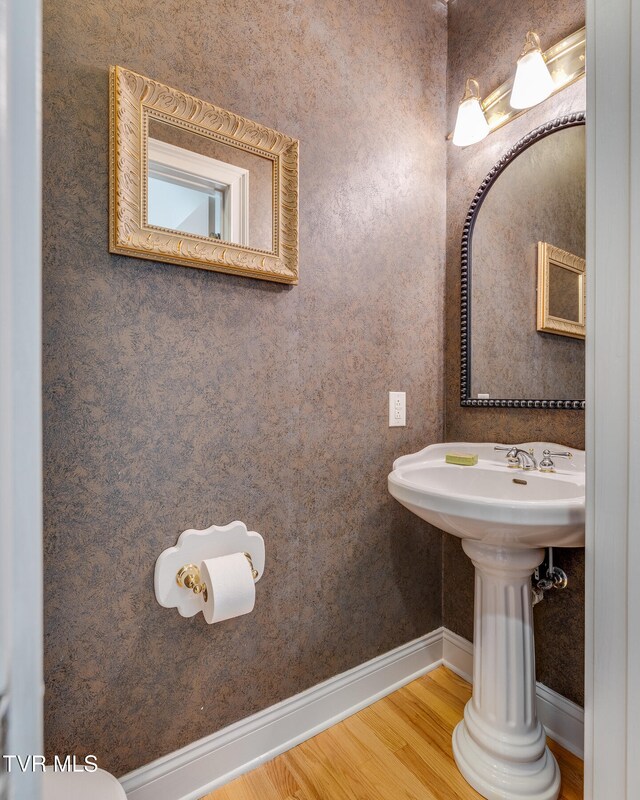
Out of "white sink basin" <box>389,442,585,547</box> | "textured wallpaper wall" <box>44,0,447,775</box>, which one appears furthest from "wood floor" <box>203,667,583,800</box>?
"white sink basin" <box>389,442,585,547</box>

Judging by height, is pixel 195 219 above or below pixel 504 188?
below

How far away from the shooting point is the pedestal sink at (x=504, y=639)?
3.53 ft

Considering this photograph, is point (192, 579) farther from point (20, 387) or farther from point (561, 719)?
point (561, 719)

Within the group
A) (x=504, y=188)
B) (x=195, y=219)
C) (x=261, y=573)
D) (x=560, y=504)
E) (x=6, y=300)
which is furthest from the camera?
(x=504, y=188)

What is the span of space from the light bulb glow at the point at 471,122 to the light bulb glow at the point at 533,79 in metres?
0.16

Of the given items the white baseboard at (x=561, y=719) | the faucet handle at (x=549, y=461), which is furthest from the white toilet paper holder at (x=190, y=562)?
the white baseboard at (x=561, y=719)

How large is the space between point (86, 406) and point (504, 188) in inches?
60.8

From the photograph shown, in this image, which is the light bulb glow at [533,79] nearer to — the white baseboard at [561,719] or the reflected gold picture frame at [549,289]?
the reflected gold picture frame at [549,289]

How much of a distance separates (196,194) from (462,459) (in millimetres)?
1185

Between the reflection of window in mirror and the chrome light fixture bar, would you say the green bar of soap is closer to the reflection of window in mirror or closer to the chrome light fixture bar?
the reflection of window in mirror

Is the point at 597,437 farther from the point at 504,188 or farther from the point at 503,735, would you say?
the point at 504,188

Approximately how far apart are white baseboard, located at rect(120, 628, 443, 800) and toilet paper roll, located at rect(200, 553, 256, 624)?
0.41 metres

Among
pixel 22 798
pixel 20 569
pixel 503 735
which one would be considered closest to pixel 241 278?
pixel 20 569

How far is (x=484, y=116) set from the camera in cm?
151
